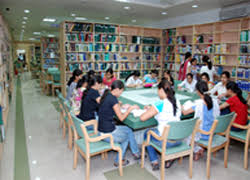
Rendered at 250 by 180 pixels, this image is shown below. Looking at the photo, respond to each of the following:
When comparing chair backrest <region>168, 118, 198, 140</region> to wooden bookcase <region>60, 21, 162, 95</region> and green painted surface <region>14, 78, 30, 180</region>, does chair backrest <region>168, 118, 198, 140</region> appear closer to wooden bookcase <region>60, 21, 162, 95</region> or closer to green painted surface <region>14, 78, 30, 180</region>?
green painted surface <region>14, 78, 30, 180</region>

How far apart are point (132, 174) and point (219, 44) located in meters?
5.47

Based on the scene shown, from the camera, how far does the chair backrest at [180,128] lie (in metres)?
2.25

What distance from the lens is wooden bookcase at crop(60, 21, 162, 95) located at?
6574mm

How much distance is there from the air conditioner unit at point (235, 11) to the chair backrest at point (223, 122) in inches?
169

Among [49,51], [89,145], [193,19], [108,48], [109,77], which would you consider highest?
[193,19]

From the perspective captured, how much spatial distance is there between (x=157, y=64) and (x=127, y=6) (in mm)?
2840

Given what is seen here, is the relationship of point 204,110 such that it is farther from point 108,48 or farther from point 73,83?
point 108,48

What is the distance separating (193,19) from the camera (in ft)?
25.0

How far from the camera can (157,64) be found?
8.43 metres

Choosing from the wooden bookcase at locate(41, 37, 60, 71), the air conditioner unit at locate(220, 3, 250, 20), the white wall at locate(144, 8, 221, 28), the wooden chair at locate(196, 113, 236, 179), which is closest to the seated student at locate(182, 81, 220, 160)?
the wooden chair at locate(196, 113, 236, 179)

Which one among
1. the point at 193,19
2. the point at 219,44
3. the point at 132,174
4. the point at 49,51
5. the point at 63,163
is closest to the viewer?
the point at 132,174

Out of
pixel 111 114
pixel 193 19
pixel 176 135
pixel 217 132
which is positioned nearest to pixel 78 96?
pixel 111 114

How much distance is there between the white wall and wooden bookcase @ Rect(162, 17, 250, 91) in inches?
15.8

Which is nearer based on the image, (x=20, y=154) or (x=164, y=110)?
(x=164, y=110)
